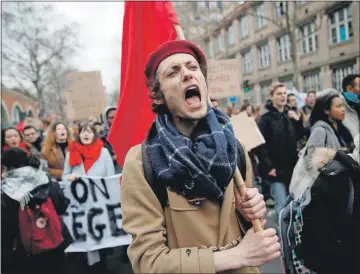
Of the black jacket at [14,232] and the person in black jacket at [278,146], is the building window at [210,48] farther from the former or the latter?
the black jacket at [14,232]

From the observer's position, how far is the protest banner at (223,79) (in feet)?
23.8

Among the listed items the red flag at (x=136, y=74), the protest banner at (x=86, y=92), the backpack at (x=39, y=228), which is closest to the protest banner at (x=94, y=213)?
the backpack at (x=39, y=228)

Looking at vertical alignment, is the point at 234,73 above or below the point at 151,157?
above

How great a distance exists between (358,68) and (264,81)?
1120 centimetres

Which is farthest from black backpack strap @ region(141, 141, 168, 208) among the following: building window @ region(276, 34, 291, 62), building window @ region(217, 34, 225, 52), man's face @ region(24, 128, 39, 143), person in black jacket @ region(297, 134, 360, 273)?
building window @ region(217, 34, 225, 52)

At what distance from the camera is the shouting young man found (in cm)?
128

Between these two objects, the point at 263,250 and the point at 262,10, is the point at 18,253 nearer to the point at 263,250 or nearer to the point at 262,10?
the point at 263,250

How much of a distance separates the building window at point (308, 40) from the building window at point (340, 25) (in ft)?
5.32

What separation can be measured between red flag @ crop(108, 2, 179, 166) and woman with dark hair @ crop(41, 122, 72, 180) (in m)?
2.76

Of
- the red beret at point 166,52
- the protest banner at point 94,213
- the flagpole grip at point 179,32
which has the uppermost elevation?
the flagpole grip at point 179,32

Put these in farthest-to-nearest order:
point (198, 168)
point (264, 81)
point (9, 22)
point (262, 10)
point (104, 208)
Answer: point (264, 81)
point (262, 10)
point (9, 22)
point (104, 208)
point (198, 168)

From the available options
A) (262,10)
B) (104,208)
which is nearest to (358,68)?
(262,10)

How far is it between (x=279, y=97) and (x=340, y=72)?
723 inches

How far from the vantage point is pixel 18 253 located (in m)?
3.18
